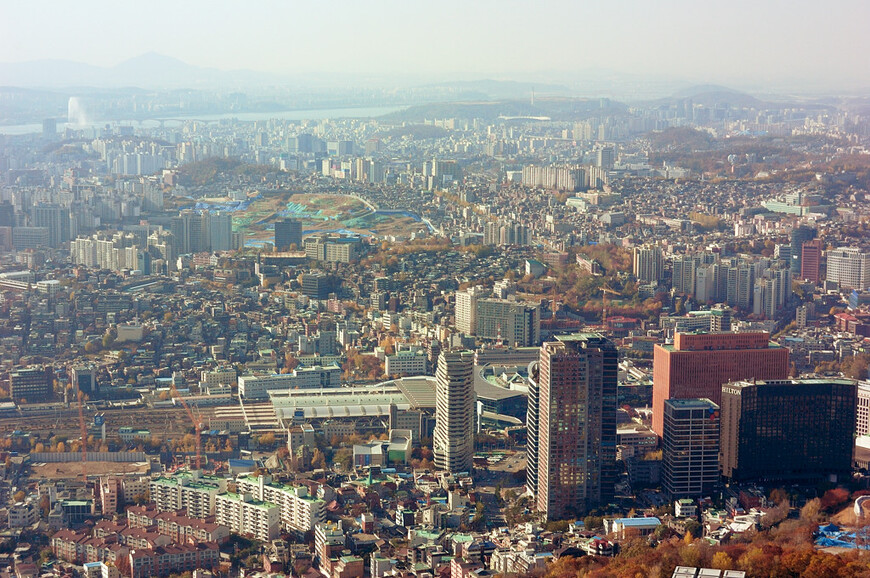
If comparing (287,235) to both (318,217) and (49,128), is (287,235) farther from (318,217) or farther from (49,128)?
(49,128)

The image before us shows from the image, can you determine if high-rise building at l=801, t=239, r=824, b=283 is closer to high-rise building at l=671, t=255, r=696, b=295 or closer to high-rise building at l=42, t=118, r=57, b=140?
high-rise building at l=671, t=255, r=696, b=295

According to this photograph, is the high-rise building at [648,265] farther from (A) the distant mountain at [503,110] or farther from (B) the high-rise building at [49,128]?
(A) the distant mountain at [503,110]

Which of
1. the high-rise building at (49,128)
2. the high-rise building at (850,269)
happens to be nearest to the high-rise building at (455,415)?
the high-rise building at (850,269)

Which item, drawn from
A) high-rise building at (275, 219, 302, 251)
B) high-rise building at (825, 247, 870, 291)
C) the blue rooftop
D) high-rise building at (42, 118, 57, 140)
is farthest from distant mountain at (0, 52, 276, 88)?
the blue rooftop

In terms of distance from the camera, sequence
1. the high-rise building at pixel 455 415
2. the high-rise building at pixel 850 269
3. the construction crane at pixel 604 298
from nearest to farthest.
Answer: the high-rise building at pixel 455 415 < the construction crane at pixel 604 298 < the high-rise building at pixel 850 269

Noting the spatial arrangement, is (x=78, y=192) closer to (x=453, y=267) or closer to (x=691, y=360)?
(x=453, y=267)

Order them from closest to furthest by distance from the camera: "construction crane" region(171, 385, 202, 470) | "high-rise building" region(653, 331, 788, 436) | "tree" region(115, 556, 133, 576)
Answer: "tree" region(115, 556, 133, 576) → "construction crane" region(171, 385, 202, 470) → "high-rise building" region(653, 331, 788, 436)

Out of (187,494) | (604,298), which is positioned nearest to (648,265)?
(604,298)
